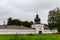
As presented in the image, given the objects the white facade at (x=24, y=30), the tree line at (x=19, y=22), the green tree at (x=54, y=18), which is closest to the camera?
the white facade at (x=24, y=30)

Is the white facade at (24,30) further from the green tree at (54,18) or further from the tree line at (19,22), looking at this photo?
the tree line at (19,22)

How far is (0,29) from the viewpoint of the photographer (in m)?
63.3

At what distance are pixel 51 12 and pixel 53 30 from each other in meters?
6.53

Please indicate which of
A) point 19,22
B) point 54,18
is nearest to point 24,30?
point 54,18

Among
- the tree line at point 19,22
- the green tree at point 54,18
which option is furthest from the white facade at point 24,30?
the tree line at point 19,22

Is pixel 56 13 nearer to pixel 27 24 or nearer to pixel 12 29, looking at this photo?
pixel 12 29

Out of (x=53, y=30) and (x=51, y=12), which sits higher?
(x=51, y=12)

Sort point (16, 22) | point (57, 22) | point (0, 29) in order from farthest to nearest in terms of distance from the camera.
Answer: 1. point (16, 22)
2. point (57, 22)
3. point (0, 29)

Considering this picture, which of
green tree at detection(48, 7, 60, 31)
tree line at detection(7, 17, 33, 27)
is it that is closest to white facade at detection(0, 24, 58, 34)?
green tree at detection(48, 7, 60, 31)

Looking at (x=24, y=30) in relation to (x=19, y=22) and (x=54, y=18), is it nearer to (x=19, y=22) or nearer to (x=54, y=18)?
(x=54, y=18)

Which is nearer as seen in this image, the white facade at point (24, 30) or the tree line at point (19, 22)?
the white facade at point (24, 30)

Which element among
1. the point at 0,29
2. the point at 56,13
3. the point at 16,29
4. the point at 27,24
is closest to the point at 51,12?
the point at 56,13

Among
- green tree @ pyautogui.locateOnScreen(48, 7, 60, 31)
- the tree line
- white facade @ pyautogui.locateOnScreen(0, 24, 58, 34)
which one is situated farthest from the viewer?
the tree line

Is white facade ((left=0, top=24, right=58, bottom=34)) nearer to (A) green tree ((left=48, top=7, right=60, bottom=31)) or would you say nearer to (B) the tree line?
(A) green tree ((left=48, top=7, right=60, bottom=31))
